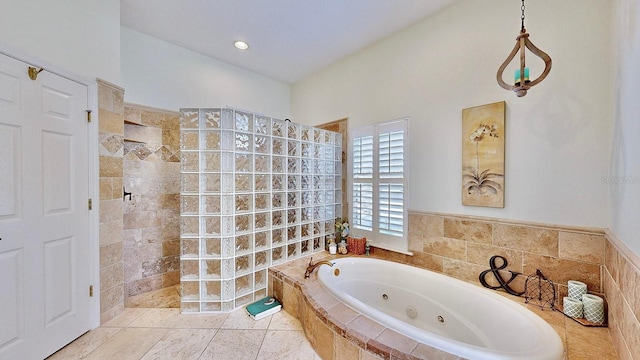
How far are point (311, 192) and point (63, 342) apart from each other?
2348mm

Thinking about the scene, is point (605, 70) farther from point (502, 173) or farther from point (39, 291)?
point (39, 291)

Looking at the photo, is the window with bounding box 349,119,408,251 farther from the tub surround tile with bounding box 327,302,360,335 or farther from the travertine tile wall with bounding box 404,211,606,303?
the tub surround tile with bounding box 327,302,360,335

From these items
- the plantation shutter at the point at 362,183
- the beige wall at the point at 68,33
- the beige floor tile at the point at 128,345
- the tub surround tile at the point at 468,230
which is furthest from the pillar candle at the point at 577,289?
the beige wall at the point at 68,33

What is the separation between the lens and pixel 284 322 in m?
2.00

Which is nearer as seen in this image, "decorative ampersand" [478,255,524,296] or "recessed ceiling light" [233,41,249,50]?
"decorative ampersand" [478,255,524,296]

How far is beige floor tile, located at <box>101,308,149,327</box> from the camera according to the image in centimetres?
195

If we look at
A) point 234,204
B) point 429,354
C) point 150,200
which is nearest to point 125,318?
point 150,200

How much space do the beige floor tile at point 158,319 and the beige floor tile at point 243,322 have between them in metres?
0.46

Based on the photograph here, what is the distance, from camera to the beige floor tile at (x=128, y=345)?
1599 mm

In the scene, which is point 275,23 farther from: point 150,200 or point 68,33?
point 150,200

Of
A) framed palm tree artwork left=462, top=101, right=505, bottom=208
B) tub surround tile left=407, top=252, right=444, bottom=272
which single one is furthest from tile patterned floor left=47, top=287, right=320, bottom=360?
framed palm tree artwork left=462, top=101, right=505, bottom=208

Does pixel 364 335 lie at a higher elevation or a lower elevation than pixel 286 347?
higher

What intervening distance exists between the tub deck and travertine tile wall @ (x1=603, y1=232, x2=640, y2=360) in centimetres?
11

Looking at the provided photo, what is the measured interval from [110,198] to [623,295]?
349cm
